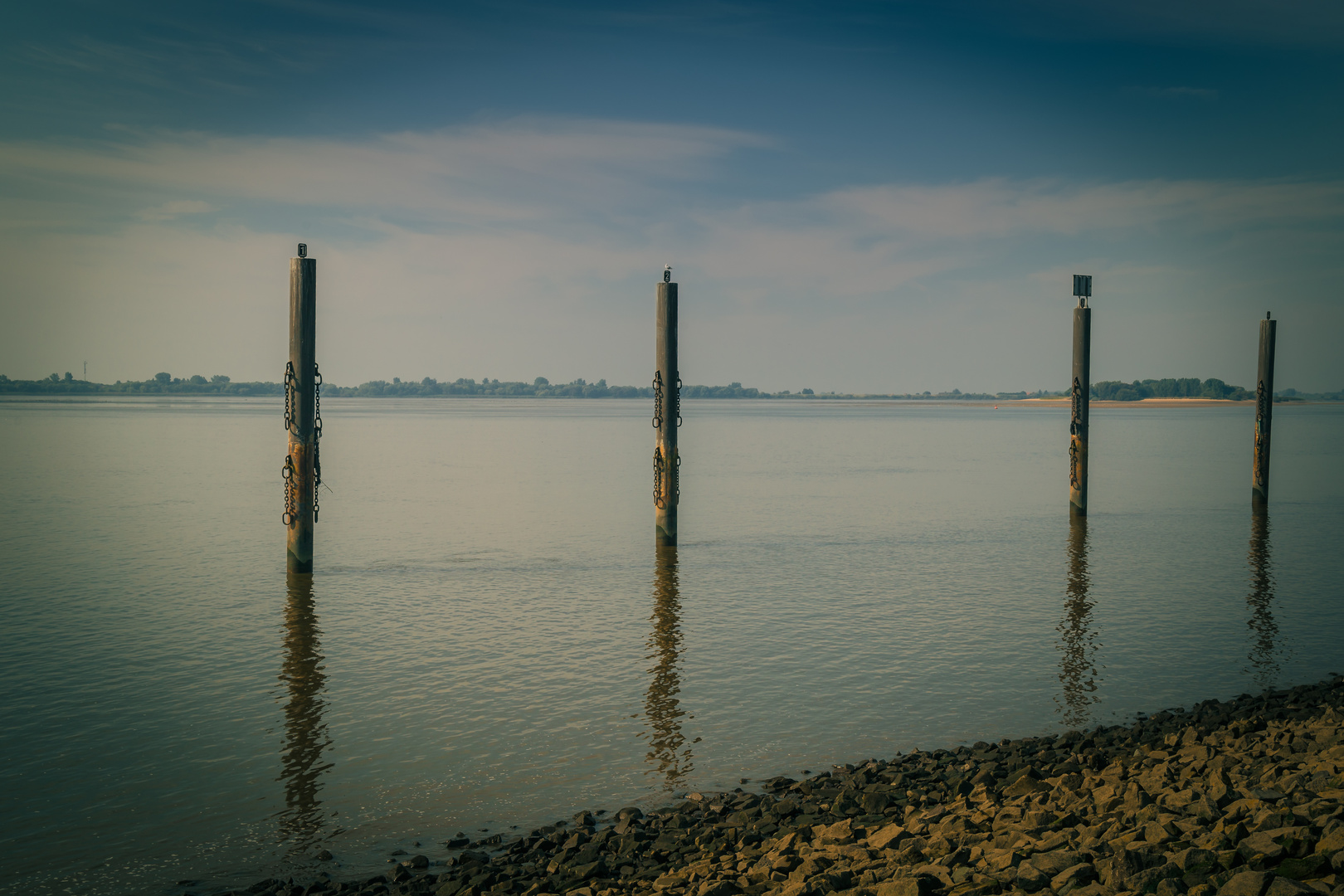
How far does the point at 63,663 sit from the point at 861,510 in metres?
27.4

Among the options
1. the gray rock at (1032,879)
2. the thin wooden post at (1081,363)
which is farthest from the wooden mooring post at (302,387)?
the thin wooden post at (1081,363)

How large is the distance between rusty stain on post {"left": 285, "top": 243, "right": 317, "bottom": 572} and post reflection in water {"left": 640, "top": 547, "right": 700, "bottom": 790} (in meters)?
7.90

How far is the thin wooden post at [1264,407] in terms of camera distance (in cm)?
3481

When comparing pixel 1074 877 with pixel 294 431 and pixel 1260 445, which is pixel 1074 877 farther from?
pixel 1260 445

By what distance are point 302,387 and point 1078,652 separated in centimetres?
1551

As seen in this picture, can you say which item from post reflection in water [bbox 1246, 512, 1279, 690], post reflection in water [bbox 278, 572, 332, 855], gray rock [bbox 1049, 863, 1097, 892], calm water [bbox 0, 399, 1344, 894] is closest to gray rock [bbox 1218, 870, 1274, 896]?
gray rock [bbox 1049, 863, 1097, 892]

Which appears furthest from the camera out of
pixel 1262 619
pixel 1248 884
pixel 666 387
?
pixel 666 387

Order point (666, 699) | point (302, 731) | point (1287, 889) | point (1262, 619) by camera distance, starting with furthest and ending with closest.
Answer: point (1262, 619)
point (666, 699)
point (302, 731)
point (1287, 889)

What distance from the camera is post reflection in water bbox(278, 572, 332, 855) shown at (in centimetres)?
938

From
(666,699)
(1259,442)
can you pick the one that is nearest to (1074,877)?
(666,699)

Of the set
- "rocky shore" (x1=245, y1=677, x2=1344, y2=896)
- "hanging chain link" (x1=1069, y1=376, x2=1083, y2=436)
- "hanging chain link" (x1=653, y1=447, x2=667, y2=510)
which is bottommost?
"rocky shore" (x1=245, y1=677, x2=1344, y2=896)

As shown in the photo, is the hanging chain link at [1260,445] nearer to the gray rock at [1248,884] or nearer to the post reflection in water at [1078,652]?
the post reflection in water at [1078,652]

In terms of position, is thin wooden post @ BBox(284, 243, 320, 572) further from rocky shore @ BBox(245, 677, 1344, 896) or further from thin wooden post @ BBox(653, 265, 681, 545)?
rocky shore @ BBox(245, 677, 1344, 896)

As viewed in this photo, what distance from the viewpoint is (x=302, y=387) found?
19.7 metres
